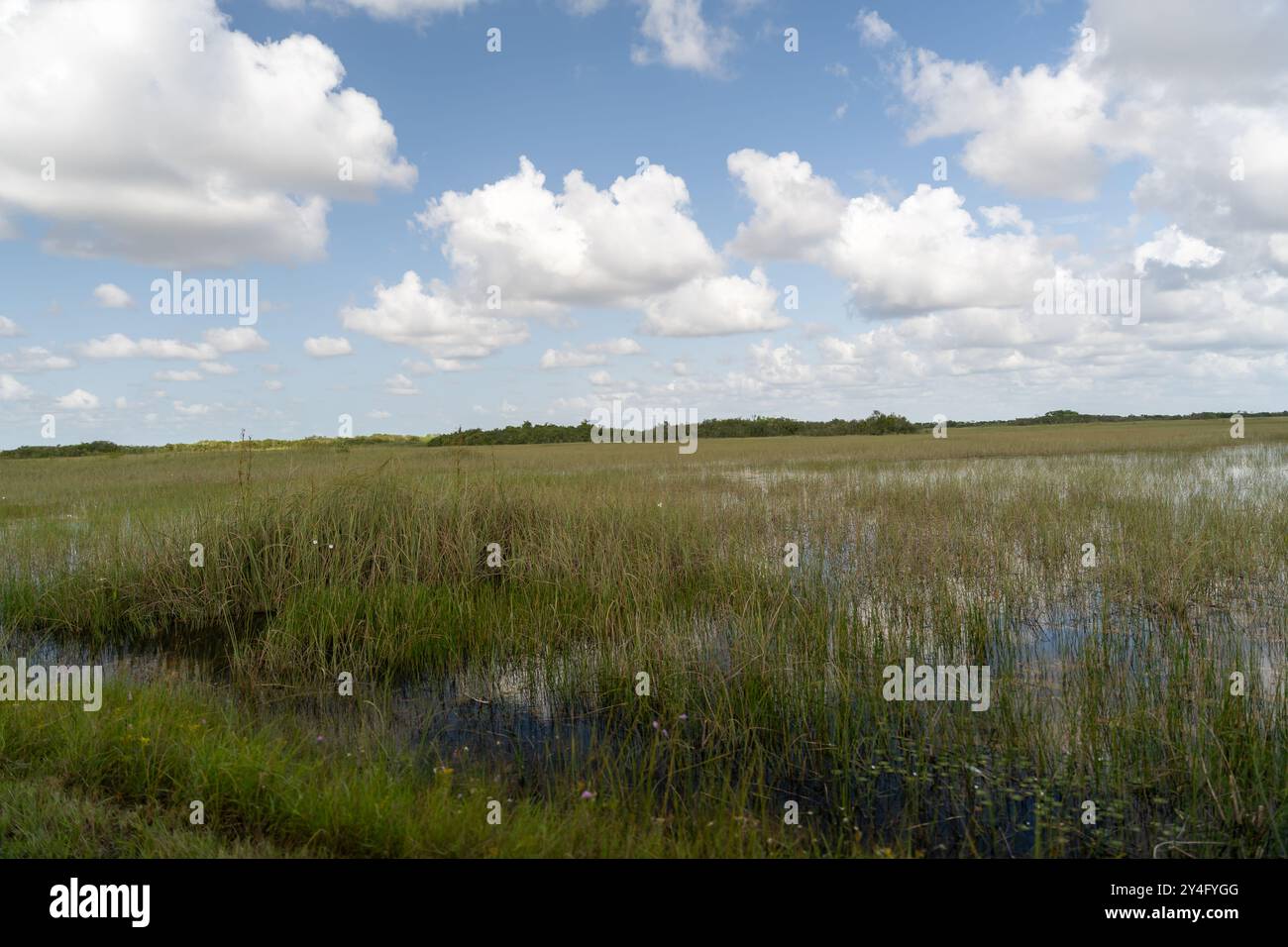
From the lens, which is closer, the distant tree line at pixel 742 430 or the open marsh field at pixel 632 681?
the open marsh field at pixel 632 681

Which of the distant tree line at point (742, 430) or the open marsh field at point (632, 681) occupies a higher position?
the distant tree line at point (742, 430)

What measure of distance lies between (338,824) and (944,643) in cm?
536

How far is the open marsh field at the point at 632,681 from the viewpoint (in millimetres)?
3488

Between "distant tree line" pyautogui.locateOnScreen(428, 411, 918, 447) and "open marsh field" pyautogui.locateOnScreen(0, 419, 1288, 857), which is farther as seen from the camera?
"distant tree line" pyautogui.locateOnScreen(428, 411, 918, 447)

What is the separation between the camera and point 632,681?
17.9 feet

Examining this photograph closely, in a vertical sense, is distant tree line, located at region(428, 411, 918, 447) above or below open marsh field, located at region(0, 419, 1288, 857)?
above

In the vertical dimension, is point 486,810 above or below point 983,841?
above

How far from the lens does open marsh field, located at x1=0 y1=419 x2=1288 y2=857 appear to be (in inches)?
137

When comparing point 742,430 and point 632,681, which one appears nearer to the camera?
point 632,681

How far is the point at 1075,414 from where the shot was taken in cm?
11038

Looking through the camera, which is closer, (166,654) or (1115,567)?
(166,654)

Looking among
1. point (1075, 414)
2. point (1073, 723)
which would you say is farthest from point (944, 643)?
point (1075, 414)

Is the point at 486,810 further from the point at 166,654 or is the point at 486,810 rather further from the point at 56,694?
the point at 166,654
